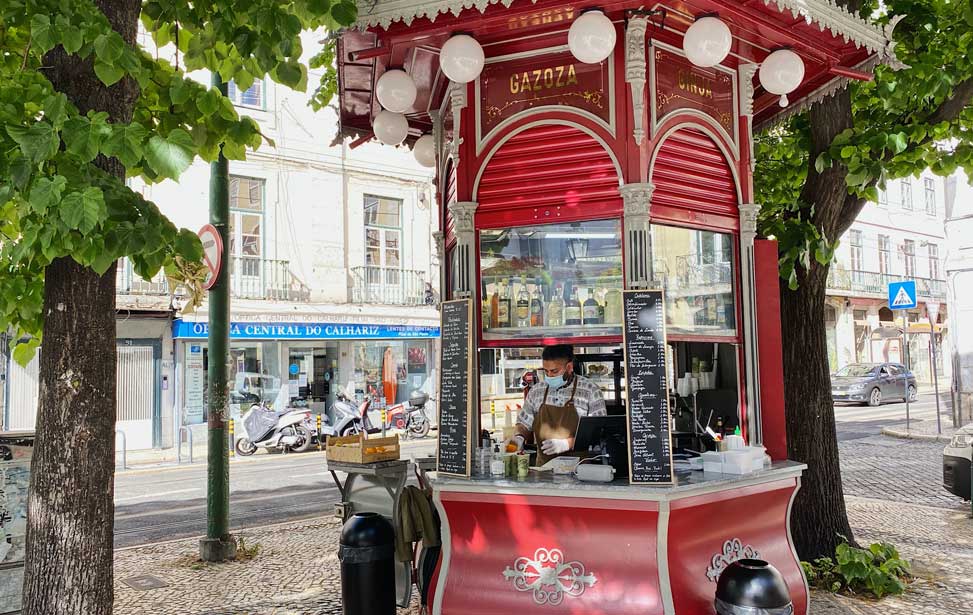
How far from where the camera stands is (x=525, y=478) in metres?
5.40

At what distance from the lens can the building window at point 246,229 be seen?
826 inches

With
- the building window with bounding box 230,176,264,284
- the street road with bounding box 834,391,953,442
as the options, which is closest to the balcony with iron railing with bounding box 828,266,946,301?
the street road with bounding box 834,391,953,442

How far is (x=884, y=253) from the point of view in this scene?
38.2m

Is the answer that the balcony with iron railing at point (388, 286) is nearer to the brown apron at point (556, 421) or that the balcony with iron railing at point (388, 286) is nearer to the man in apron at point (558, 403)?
the man in apron at point (558, 403)

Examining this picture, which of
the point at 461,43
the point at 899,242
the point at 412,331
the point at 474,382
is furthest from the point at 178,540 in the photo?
the point at 899,242

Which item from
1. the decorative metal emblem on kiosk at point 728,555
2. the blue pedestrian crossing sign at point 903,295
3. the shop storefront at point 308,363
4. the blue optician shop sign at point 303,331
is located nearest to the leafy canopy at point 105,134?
the decorative metal emblem on kiosk at point 728,555

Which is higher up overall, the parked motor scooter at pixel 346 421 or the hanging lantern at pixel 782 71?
the hanging lantern at pixel 782 71

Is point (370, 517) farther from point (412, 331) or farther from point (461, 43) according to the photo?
point (412, 331)

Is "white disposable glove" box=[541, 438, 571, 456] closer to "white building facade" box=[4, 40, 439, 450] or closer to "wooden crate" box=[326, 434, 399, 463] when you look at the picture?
"wooden crate" box=[326, 434, 399, 463]

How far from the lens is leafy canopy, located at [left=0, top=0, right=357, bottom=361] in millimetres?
3383

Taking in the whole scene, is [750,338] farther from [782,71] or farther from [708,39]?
[708,39]

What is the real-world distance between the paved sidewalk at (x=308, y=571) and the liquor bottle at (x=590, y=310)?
2.73 meters

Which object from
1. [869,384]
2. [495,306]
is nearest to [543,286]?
[495,306]

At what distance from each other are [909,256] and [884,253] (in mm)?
2179
